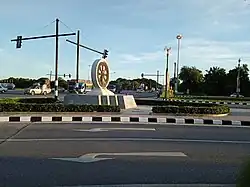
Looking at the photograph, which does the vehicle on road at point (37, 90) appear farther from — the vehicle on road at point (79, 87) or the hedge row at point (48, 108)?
the hedge row at point (48, 108)

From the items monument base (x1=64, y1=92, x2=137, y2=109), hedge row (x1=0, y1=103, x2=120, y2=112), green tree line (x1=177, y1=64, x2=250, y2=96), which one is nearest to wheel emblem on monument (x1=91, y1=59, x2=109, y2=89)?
monument base (x1=64, y1=92, x2=137, y2=109)

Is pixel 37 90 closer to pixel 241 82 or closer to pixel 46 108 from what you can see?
pixel 46 108

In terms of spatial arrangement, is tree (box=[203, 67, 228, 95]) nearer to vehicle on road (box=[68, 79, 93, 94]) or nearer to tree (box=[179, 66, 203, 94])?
tree (box=[179, 66, 203, 94])

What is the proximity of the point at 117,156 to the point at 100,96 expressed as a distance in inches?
574

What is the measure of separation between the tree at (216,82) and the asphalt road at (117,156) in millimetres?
74614

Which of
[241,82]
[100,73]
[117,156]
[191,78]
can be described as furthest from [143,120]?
[191,78]

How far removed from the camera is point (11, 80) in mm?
128000

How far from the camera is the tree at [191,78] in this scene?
95.9m

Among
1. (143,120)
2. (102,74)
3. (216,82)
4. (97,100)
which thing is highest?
(216,82)

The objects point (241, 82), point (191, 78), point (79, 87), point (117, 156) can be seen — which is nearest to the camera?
point (117, 156)

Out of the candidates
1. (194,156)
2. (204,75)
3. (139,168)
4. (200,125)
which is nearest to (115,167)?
(139,168)

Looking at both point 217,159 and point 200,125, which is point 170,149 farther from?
point 200,125

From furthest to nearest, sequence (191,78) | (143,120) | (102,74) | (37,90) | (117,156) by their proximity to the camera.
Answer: (191,78)
(37,90)
(102,74)
(143,120)
(117,156)

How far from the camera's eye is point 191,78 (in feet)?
317
